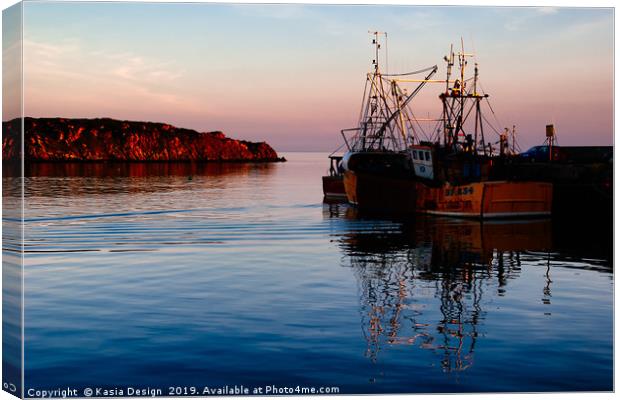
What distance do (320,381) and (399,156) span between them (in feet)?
208

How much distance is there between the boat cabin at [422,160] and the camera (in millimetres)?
60500

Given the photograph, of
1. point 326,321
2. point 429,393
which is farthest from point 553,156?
point 429,393

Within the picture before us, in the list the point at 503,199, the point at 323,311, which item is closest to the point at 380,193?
the point at 503,199

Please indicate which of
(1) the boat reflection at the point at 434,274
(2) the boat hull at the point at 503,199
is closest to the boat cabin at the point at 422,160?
(2) the boat hull at the point at 503,199

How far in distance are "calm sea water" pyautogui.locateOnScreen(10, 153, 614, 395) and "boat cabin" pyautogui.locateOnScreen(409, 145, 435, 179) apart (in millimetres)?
13765

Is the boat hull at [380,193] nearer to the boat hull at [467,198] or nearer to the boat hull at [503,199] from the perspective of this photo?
the boat hull at [467,198]

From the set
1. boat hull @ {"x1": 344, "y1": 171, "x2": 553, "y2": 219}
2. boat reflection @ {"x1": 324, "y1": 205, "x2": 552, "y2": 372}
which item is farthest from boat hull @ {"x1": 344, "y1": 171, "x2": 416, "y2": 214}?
boat reflection @ {"x1": 324, "y1": 205, "x2": 552, "y2": 372}

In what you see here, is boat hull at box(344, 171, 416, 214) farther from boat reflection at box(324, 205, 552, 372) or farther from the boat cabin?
boat reflection at box(324, 205, 552, 372)

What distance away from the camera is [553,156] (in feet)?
273

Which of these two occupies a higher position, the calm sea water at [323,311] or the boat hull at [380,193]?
the boat hull at [380,193]

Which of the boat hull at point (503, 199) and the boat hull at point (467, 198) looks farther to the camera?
the boat hull at point (467, 198)

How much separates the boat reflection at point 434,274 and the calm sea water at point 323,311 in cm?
9

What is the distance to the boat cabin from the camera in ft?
198

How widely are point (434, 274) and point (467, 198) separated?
25.7 m
